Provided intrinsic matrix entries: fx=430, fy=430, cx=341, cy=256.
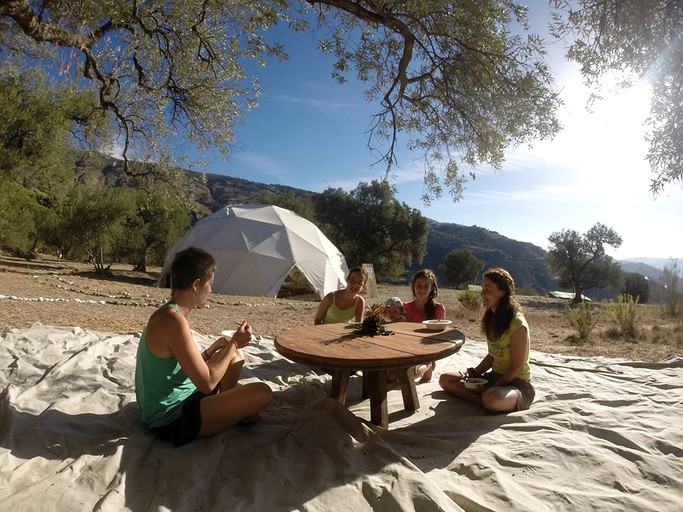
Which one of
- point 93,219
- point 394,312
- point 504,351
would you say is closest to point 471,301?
point 394,312

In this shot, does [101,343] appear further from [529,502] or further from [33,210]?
[33,210]

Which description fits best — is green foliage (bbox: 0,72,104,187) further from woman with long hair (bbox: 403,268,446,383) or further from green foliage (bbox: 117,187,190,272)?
woman with long hair (bbox: 403,268,446,383)

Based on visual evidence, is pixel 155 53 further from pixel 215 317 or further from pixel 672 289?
pixel 672 289

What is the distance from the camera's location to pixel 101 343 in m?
4.38

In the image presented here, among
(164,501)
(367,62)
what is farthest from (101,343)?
(367,62)

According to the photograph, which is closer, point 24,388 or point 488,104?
point 24,388

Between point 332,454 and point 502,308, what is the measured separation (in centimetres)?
174

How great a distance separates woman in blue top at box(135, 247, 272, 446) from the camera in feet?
7.55

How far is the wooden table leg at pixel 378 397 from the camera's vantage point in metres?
2.97

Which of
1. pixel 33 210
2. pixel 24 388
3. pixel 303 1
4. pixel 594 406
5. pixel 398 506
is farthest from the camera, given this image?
→ pixel 33 210

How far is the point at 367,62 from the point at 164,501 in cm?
576

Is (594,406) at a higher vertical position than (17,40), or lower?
lower

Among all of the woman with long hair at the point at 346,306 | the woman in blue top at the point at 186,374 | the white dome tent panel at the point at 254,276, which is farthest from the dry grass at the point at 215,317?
the woman in blue top at the point at 186,374

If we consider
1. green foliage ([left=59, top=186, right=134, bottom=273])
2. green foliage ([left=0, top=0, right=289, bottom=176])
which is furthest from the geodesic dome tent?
green foliage ([left=0, top=0, right=289, bottom=176])
